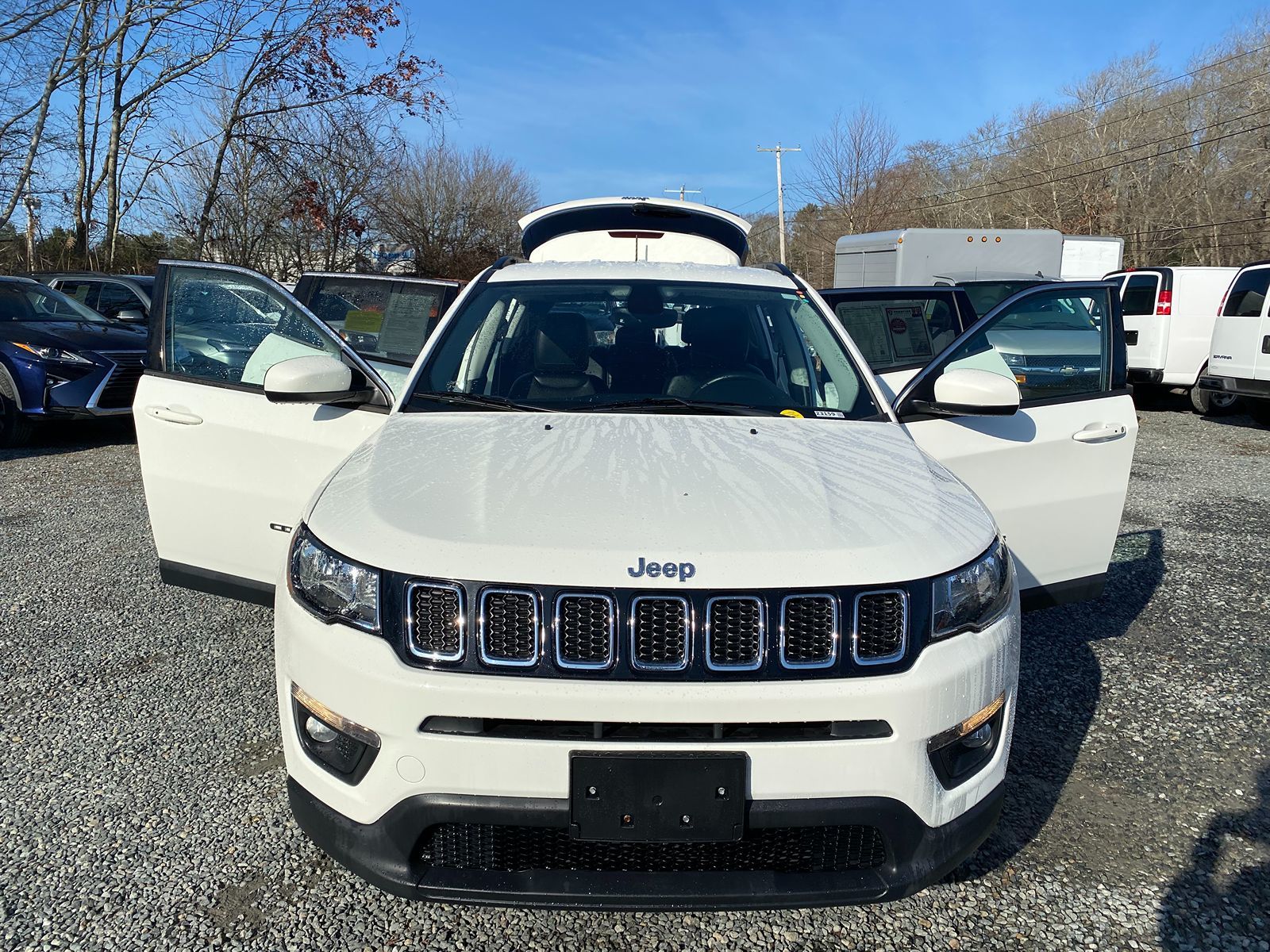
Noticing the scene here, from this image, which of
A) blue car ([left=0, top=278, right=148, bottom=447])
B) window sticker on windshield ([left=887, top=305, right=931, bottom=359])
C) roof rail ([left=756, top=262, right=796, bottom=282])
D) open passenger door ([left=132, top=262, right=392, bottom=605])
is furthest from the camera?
blue car ([left=0, top=278, right=148, bottom=447])

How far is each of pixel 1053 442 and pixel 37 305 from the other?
10.4 metres

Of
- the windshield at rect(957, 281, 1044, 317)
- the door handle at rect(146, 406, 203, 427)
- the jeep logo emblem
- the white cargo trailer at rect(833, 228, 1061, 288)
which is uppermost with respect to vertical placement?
the white cargo trailer at rect(833, 228, 1061, 288)

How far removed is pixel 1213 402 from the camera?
41.8 feet

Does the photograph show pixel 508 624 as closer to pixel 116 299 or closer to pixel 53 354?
pixel 53 354

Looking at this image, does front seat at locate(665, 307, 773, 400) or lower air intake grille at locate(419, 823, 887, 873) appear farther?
front seat at locate(665, 307, 773, 400)

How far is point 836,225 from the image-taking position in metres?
46.0

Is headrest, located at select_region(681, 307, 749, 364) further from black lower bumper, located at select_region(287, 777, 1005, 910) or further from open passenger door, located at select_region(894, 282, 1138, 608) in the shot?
black lower bumper, located at select_region(287, 777, 1005, 910)

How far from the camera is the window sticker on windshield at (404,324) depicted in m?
5.63

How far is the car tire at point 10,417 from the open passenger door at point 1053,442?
8.83 metres

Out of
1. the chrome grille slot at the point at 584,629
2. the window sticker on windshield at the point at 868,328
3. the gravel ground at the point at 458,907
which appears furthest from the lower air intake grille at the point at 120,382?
the chrome grille slot at the point at 584,629

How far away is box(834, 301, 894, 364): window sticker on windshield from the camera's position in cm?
646

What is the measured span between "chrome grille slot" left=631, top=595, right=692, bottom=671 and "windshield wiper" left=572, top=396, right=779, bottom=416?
44.0 inches

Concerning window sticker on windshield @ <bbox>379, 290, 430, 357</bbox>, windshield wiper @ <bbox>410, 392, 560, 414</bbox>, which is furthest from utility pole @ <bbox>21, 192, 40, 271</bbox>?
windshield wiper @ <bbox>410, 392, 560, 414</bbox>

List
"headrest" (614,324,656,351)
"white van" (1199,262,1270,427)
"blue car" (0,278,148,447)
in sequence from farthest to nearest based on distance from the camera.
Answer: "white van" (1199,262,1270,427), "blue car" (0,278,148,447), "headrest" (614,324,656,351)
